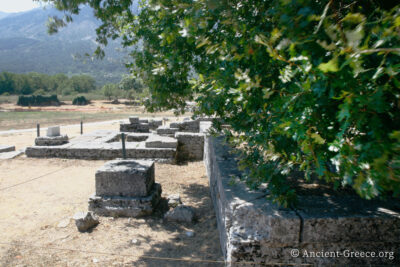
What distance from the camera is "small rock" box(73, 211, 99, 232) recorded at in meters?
4.05

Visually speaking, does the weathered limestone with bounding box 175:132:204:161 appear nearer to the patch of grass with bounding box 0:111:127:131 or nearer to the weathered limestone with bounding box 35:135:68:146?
the weathered limestone with bounding box 35:135:68:146

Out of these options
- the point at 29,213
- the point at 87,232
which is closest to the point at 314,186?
the point at 87,232

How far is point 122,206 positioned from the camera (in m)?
4.69

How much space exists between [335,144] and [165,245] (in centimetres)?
326

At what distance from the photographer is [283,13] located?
1139 mm

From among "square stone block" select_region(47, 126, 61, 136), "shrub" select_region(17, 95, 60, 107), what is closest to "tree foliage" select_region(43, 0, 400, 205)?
"square stone block" select_region(47, 126, 61, 136)

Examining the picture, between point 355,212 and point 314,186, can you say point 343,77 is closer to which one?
point 355,212

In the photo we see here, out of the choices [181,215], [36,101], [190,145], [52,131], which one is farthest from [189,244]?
[36,101]

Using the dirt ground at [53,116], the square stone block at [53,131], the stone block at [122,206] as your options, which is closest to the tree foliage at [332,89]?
the stone block at [122,206]

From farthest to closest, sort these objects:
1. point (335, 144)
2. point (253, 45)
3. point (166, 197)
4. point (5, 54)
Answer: point (5, 54) < point (166, 197) < point (253, 45) < point (335, 144)

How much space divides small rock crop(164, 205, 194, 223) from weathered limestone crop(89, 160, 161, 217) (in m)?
0.42

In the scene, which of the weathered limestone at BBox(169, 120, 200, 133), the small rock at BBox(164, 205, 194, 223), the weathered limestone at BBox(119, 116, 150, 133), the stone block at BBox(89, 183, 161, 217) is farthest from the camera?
the weathered limestone at BBox(119, 116, 150, 133)

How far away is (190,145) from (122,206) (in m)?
4.30

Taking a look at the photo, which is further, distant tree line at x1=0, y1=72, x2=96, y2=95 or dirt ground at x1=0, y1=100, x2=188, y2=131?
distant tree line at x1=0, y1=72, x2=96, y2=95
